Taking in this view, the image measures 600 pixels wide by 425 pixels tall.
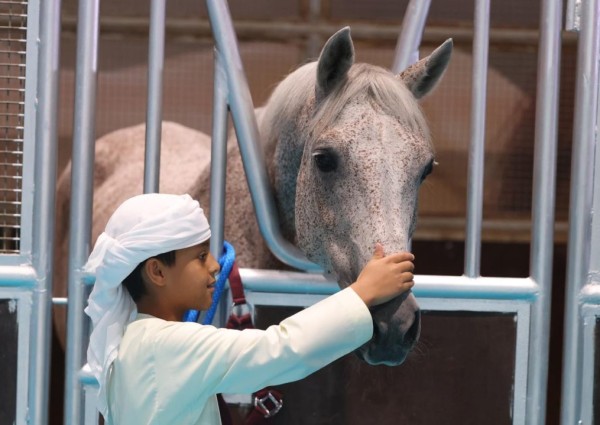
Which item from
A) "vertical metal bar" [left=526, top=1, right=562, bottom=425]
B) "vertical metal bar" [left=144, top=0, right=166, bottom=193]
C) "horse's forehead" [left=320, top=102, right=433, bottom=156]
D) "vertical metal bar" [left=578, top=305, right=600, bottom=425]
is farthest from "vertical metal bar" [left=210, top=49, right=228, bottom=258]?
"vertical metal bar" [left=578, top=305, right=600, bottom=425]

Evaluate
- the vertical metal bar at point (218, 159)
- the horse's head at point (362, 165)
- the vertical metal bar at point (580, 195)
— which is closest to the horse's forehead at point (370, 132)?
the horse's head at point (362, 165)

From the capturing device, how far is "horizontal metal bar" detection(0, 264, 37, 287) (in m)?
1.61

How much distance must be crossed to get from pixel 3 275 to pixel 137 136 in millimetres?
2075

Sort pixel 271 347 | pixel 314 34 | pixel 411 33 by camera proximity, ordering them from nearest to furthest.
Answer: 1. pixel 271 347
2. pixel 411 33
3. pixel 314 34

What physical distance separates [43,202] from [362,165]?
63cm

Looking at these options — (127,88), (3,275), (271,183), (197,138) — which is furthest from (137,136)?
(3,275)

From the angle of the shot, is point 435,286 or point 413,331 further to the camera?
point 435,286

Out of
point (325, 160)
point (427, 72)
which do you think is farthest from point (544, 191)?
point (325, 160)

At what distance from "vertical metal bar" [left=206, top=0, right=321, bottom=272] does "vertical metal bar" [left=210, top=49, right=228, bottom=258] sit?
2 centimetres

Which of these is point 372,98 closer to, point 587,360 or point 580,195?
point 580,195

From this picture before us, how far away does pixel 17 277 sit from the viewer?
1612 millimetres

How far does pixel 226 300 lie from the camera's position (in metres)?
1.67

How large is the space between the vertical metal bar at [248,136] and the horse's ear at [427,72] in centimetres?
33

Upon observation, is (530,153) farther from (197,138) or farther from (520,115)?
(197,138)
